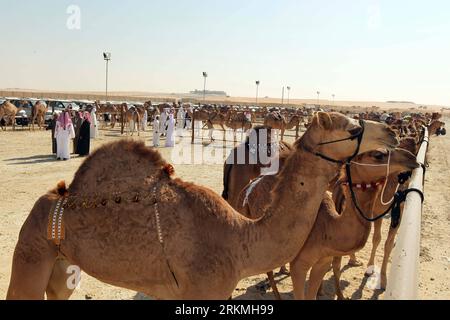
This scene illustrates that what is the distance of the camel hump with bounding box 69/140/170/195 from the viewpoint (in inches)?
116

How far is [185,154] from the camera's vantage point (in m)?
18.8

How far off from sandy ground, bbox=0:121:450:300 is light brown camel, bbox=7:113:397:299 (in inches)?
94.7

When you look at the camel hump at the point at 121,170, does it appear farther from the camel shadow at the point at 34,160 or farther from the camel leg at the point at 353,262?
the camel shadow at the point at 34,160

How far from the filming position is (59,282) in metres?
3.25

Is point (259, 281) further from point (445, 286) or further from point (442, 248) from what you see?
point (442, 248)

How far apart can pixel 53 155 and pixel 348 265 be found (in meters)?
13.6

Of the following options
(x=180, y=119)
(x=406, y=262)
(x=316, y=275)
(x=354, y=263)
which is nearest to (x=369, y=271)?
(x=354, y=263)

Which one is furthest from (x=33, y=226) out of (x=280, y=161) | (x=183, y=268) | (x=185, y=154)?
(x=185, y=154)

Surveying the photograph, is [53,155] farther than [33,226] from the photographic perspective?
Yes

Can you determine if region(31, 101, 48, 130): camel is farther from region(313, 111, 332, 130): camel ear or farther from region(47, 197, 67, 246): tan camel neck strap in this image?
region(313, 111, 332, 130): camel ear

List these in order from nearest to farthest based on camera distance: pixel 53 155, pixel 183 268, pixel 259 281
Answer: pixel 183 268, pixel 259 281, pixel 53 155

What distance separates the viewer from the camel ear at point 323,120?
118 inches
